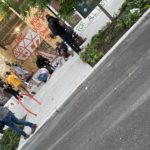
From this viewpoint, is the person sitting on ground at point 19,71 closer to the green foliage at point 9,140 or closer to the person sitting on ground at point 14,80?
the person sitting on ground at point 14,80

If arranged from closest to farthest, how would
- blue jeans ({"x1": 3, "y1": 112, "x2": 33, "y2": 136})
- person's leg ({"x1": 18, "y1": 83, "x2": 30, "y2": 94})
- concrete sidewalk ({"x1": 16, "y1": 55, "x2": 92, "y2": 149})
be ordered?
blue jeans ({"x1": 3, "y1": 112, "x2": 33, "y2": 136})
concrete sidewalk ({"x1": 16, "y1": 55, "x2": 92, "y2": 149})
person's leg ({"x1": 18, "y1": 83, "x2": 30, "y2": 94})

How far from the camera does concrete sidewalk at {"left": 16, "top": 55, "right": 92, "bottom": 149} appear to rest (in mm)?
15250

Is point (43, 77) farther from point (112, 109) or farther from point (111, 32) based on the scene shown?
point (112, 109)

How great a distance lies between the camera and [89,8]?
21.7 m

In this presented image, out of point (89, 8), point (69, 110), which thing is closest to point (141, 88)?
point (69, 110)

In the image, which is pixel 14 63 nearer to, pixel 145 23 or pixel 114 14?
pixel 114 14

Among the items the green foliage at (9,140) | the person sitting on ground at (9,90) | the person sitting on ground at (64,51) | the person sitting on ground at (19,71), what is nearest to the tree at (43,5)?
the person sitting on ground at (64,51)

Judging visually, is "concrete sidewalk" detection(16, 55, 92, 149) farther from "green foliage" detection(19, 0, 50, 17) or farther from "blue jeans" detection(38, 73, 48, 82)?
"green foliage" detection(19, 0, 50, 17)

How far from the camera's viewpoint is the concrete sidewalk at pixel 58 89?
50.0 feet

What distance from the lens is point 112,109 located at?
Result: 1175 centimetres

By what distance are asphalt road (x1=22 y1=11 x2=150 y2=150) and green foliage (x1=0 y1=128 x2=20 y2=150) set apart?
116cm

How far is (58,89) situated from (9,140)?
90.6 inches

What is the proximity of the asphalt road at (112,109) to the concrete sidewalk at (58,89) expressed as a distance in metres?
0.54

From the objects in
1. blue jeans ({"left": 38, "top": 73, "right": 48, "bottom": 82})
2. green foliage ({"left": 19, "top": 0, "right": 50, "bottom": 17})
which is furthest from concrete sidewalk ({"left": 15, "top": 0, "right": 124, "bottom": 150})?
green foliage ({"left": 19, "top": 0, "right": 50, "bottom": 17})
